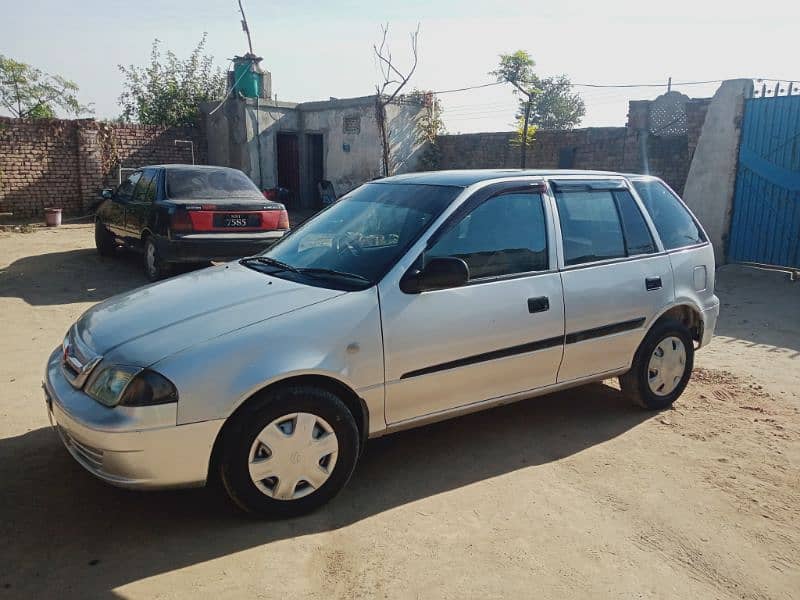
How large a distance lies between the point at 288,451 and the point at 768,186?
893 cm

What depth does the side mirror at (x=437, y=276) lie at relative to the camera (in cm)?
335

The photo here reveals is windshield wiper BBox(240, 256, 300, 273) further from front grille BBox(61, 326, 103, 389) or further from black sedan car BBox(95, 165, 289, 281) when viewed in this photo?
black sedan car BBox(95, 165, 289, 281)

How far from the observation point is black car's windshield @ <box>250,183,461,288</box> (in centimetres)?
357

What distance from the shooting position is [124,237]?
9633 mm

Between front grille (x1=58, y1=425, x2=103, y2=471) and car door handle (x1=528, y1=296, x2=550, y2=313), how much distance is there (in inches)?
92.2

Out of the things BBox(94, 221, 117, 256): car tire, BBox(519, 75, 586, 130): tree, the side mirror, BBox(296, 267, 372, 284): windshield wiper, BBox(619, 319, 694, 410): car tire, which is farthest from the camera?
BBox(519, 75, 586, 130): tree

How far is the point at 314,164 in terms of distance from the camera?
19.0m

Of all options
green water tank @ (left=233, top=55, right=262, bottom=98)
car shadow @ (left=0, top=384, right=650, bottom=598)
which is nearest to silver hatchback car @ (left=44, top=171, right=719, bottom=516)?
car shadow @ (left=0, top=384, right=650, bottom=598)

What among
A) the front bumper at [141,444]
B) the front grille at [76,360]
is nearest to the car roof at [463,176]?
the front bumper at [141,444]

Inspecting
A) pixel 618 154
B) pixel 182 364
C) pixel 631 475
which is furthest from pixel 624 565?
pixel 618 154

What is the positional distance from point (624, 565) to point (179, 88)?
21750 millimetres

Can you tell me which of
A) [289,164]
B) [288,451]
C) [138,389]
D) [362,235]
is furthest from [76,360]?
[289,164]

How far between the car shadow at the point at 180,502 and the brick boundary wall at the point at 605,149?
8.13 meters

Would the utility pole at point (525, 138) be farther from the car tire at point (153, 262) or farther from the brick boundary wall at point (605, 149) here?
the car tire at point (153, 262)
